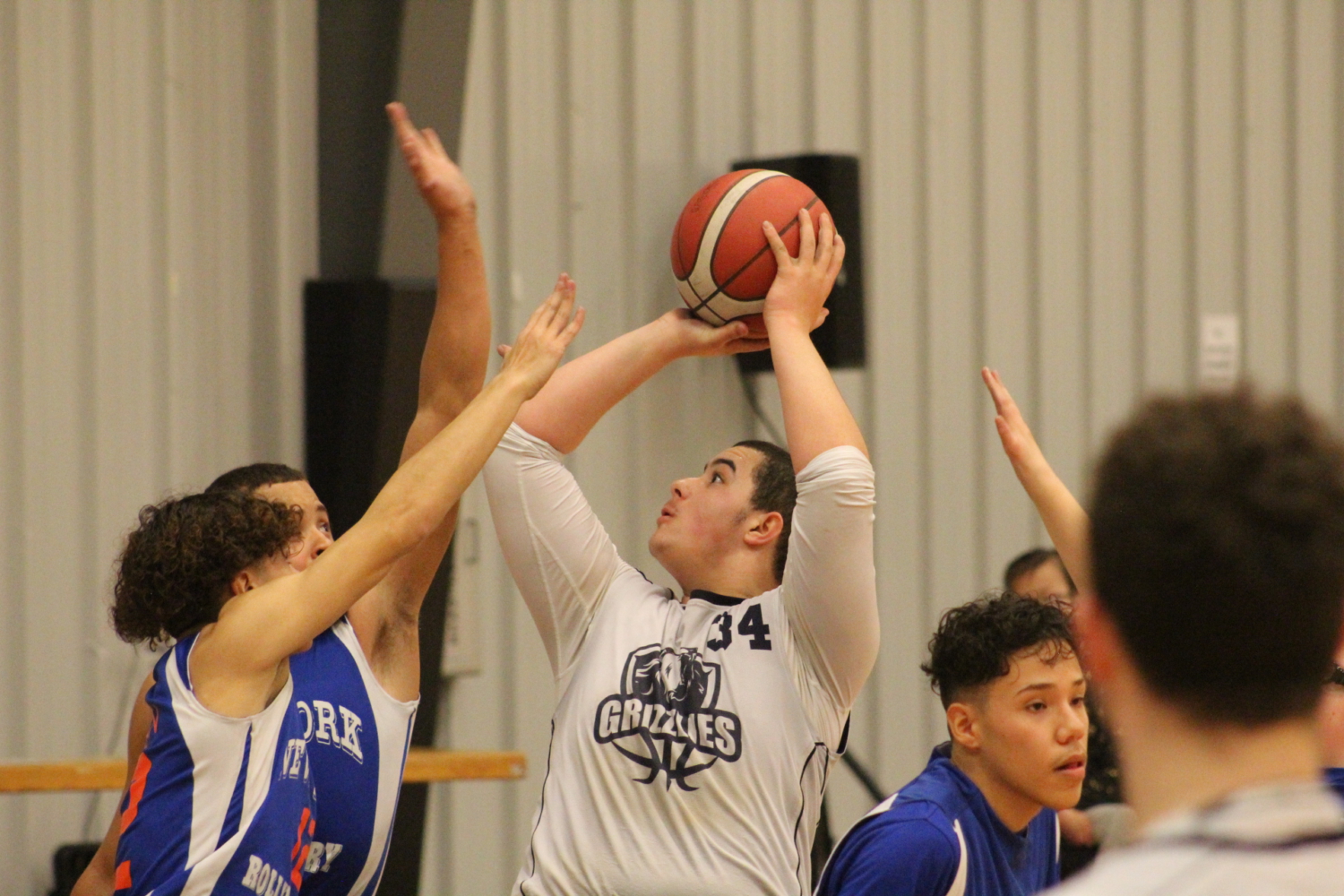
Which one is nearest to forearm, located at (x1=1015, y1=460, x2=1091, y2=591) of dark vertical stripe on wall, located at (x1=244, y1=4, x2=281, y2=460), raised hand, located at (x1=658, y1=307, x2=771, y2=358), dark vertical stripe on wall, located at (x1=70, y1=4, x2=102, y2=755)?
raised hand, located at (x1=658, y1=307, x2=771, y2=358)

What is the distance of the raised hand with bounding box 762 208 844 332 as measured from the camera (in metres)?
2.89

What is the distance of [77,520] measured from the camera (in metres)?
4.46

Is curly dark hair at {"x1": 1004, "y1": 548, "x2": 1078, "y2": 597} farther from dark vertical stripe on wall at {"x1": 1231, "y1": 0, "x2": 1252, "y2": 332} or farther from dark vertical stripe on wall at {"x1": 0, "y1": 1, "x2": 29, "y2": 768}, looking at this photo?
dark vertical stripe on wall at {"x1": 0, "y1": 1, "x2": 29, "y2": 768}

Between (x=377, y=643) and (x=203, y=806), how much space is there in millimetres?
562

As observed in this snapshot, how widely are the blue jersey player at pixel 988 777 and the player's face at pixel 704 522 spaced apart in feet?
1.65

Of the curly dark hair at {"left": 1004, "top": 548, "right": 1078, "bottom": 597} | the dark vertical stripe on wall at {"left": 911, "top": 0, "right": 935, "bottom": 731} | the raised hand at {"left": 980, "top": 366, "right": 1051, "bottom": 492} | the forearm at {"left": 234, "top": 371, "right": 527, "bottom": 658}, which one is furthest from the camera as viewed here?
the dark vertical stripe on wall at {"left": 911, "top": 0, "right": 935, "bottom": 731}

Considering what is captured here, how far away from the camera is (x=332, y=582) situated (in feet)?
7.79

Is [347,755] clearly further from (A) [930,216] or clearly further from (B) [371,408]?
(A) [930,216]

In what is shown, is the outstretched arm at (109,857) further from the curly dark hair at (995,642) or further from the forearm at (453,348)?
the curly dark hair at (995,642)

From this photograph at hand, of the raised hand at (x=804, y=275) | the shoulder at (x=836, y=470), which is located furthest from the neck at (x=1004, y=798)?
the raised hand at (x=804, y=275)

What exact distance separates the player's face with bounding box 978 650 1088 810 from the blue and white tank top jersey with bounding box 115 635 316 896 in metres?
1.37

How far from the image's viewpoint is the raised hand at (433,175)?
9.42ft

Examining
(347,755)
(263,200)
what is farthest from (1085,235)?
(347,755)

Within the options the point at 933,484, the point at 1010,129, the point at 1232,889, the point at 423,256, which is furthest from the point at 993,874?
the point at 1010,129
